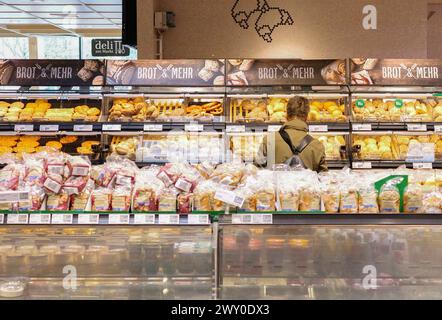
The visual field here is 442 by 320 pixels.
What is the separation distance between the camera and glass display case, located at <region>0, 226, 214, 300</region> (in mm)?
2146

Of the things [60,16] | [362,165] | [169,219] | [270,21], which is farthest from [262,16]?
[169,219]

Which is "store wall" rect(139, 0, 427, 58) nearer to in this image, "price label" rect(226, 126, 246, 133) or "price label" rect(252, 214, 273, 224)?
"price label" rect(226, 126, 246, 133)

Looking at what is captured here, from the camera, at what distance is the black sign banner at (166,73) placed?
602 cm

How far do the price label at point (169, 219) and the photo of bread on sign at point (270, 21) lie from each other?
549 cm

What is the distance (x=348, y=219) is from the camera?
2119mm

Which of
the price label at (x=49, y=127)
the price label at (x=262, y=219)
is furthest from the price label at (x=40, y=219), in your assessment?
the price label at (x=49, y=127)

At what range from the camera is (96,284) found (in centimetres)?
220

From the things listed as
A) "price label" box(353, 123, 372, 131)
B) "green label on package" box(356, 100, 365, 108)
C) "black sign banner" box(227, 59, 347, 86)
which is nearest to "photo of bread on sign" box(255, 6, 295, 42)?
"black sign banner" box(227, 59, 347, 86)

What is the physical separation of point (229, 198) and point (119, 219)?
0.42 m

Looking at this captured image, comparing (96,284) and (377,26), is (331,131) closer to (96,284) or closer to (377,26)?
(377,26)

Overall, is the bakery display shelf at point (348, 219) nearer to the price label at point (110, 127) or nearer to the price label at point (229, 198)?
the price label at point (229, 198)

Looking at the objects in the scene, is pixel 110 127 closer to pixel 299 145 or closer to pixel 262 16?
pixel 299 145

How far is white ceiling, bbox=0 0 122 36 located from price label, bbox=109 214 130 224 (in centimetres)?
646
